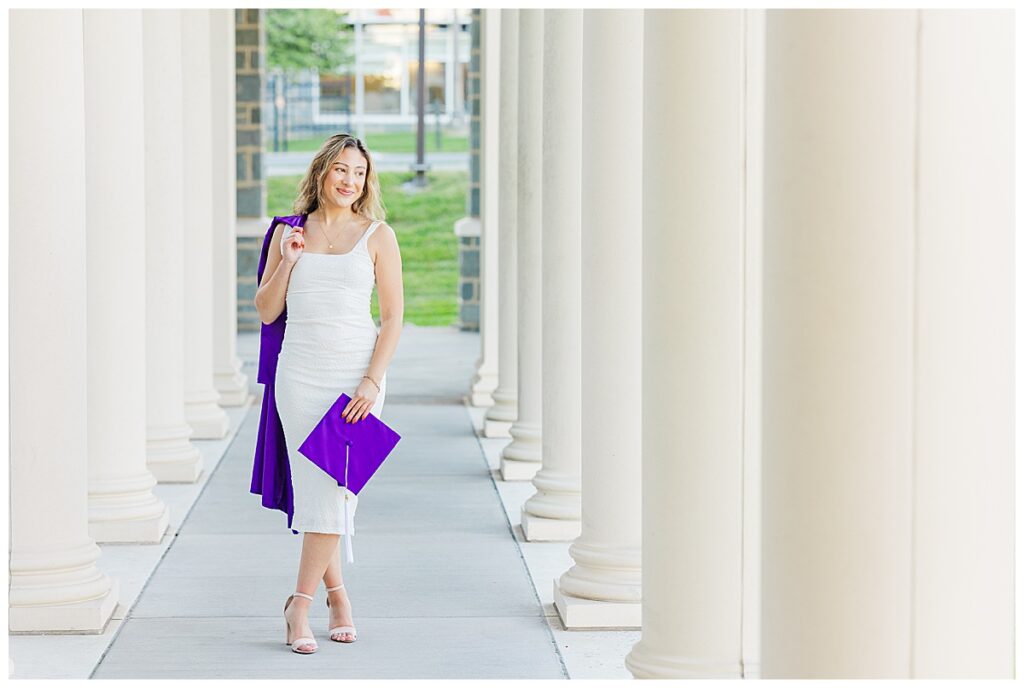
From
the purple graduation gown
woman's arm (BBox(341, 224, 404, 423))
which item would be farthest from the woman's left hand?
the purple graduation gown

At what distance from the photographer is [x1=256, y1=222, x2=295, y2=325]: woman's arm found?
588cm

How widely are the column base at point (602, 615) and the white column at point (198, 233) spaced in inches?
224

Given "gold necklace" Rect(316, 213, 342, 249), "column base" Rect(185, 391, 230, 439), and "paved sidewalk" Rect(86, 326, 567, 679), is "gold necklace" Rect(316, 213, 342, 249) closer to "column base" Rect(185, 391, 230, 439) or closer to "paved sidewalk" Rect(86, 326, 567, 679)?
"paved sidewalk" Rect(86, 326, 567, 679)

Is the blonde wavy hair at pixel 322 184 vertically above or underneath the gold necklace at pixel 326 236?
above

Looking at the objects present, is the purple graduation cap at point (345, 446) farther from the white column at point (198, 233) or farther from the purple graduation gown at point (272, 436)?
the white column at point (198, 233)

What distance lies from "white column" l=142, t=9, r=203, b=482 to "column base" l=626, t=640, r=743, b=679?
5.43m

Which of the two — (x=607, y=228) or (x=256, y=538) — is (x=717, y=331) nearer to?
(x=607, y=228)

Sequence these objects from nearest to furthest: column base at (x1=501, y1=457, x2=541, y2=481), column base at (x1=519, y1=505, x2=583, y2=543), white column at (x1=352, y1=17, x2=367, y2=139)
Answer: column base at (x1=519, y1=505, x2=583, y2=543) → column base at (x1=501, y1=457, x2=541, y2=481) → white column at (x1=352, y1=17, x2=367, y2=139)

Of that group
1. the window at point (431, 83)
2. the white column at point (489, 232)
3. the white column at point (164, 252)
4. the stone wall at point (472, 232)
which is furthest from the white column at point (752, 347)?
the window at point (431, 83)

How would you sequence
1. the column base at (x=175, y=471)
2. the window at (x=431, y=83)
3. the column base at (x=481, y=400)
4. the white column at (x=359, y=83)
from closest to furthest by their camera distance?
1. the column base at (x=175, y=471)
2. the column base at (x=481, y=400)
3. the white column at (x=359, y=83)
4. the window at (x=431, y=83)

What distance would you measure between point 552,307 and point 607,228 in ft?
5.86

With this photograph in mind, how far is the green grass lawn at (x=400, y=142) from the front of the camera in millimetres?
38438

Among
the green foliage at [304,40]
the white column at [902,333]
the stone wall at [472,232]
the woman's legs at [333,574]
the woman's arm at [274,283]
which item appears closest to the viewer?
the white column at [902,333]

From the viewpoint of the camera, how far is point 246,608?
6723 mm
